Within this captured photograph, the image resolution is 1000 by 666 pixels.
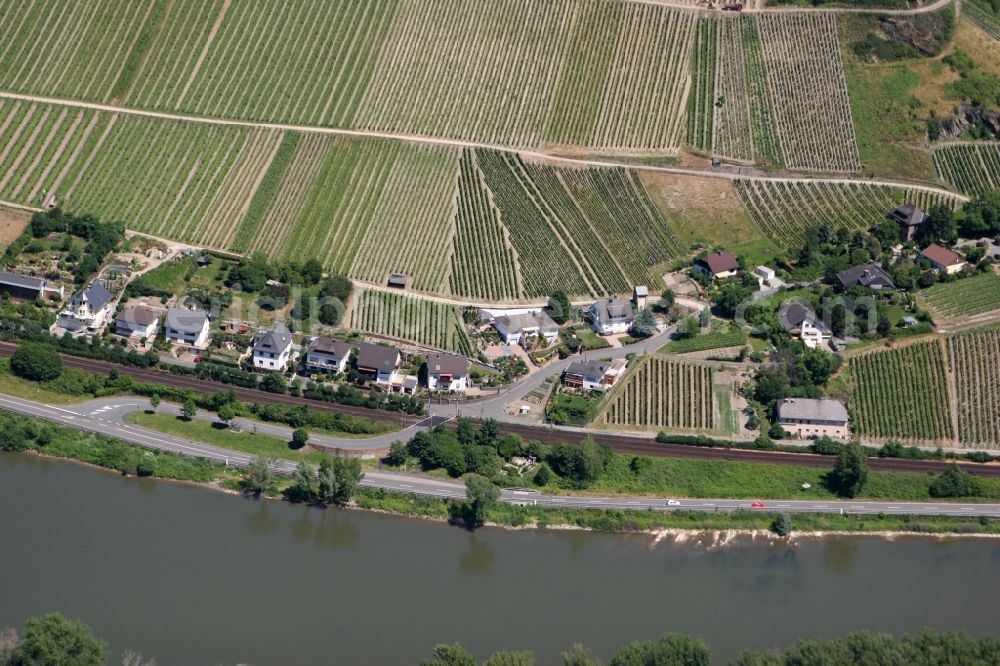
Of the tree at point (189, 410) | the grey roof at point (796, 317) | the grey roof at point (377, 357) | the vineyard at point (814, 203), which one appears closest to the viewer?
the tree at point (189, 410)

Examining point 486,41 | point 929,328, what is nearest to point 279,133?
point 486,41

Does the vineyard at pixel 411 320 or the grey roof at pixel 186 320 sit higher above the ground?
the vineyard at pixel 411 320

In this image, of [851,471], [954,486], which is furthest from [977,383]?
[851,471]

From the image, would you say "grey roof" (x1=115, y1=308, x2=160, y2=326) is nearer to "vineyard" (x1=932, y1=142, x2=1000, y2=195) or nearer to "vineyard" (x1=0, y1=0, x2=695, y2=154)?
"vineyard" (x1=0, y1=0, x2=695, y2=154)

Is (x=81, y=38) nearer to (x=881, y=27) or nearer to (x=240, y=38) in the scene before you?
(x=240, y=38)

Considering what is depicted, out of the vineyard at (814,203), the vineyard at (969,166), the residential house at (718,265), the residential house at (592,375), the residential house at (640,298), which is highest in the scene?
the vineyard at (969,166)

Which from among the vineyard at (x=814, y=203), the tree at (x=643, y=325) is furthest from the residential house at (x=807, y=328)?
the vineyard at (x=814, y=203)

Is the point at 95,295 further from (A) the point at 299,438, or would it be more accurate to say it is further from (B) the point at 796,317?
(B) the point at 796,317

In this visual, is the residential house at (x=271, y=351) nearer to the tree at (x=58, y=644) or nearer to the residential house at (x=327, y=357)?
the residential house at (x=327, y=357)
